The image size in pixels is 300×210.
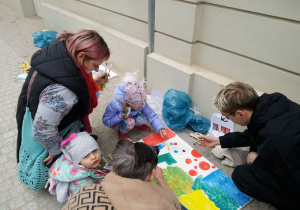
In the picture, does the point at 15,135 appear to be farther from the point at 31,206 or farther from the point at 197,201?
the point at 197,201

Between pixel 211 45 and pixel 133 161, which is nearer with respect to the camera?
pixel 133 161

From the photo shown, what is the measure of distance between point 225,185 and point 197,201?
1.05 ft

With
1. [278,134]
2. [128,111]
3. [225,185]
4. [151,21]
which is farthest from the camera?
[151,21]

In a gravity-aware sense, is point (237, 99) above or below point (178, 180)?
above

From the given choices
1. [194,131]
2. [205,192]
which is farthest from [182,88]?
[205,192]

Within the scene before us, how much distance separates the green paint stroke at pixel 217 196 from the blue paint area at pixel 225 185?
0.10 ft

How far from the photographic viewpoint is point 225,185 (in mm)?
2004

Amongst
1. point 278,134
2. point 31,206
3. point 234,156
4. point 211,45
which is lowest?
point 31,206

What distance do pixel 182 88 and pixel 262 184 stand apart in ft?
4.62

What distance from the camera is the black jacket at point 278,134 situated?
1.48m

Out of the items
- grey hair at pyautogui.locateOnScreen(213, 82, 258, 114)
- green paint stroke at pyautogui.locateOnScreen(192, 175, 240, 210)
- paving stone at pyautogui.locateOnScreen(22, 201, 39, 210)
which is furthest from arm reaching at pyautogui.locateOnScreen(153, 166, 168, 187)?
paving stone at pyautogui.locateOnScreen(22, 201, 39, 210)

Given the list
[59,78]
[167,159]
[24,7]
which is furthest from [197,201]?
[24,7]

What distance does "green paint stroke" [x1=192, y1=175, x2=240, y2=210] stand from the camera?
1.84 metres

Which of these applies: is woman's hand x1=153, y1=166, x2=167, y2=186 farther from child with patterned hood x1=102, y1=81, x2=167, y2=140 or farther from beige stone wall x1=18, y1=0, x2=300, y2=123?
beige stone wall x1=18, y1=0, x2=300, y2=123
